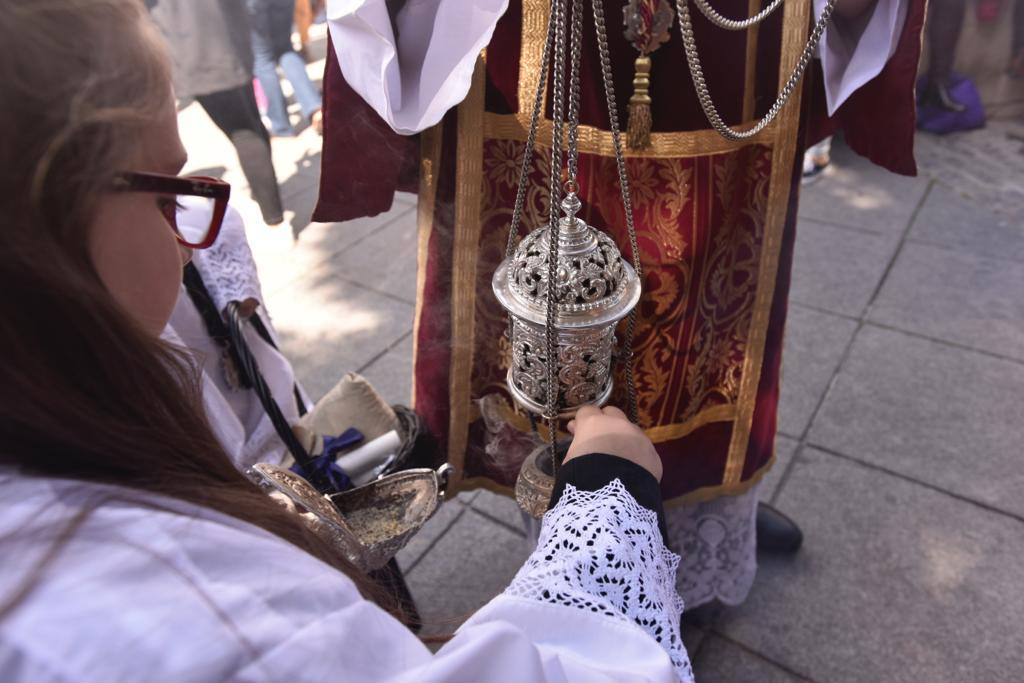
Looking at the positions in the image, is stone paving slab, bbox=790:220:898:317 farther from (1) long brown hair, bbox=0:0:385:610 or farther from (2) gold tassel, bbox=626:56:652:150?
(1) long brown hair, bbox=0:0:385:610

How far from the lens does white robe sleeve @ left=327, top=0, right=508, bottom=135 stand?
3.46 feet

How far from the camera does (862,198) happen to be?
3.97m

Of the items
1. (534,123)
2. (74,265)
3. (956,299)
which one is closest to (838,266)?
(956,299)

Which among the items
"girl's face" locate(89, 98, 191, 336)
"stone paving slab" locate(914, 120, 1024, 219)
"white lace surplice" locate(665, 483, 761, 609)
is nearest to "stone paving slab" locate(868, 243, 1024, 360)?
"stone paving slab" locate(914, 120, 1024, 219)

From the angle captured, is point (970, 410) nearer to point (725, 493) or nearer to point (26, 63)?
point (725, 493)

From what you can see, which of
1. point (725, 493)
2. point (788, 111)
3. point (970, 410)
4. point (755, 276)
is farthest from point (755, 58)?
point (970, 410)

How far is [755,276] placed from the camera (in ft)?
4.47

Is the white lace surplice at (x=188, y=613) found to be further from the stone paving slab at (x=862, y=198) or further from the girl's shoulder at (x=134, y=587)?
the stone paving slab at (x=862, y=198)

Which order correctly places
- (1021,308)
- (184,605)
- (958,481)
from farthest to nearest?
1. (1021,308)
2. (958,481)
3. (184,605)

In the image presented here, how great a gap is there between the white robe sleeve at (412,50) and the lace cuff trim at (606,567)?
25.7 inches

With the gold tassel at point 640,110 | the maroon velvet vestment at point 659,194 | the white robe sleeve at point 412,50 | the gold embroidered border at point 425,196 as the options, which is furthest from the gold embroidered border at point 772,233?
the gold embroidered border at point 425,196

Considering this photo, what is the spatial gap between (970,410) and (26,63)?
2855 millimetres

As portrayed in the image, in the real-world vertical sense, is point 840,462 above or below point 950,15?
below

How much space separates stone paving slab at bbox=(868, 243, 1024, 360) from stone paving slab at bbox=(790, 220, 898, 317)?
0.08 metres
